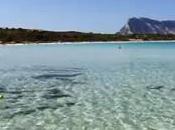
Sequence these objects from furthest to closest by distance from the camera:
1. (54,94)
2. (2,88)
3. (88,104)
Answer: (2,88)
(54,94)
(88,104)

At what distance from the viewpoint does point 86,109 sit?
1773cm

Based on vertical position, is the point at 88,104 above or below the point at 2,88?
above

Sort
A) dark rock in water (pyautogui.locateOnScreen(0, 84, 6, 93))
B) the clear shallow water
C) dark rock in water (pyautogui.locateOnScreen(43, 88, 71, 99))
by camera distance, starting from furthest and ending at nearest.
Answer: dark rock in water (pyautogui.locateOnScreen(0, 84, 6, 93)) < dark rock in water (pyautogui.locateOnScreen(43, 88, 71, 99)) < the clear shallow water

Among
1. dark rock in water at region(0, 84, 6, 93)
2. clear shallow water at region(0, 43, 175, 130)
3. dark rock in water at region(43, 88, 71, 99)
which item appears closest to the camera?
clear shallow water at region(0, 43, 175, 130)

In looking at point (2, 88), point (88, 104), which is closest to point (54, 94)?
point (88, 104)

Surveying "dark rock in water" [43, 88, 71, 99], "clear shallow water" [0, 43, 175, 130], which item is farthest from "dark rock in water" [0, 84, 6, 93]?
"dark rock in water" [43, 88, 71, 99]

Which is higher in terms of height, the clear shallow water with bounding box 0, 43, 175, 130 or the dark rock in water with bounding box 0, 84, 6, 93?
the clear shallow water with bounding box 0, 43, 175, 130

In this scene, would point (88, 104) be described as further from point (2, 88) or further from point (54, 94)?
point (2, 88)

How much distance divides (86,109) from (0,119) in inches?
154

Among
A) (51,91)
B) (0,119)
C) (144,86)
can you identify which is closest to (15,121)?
(0,119)

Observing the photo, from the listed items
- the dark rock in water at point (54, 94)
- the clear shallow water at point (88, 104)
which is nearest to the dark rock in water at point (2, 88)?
the clear shallow water at point (88, 104)

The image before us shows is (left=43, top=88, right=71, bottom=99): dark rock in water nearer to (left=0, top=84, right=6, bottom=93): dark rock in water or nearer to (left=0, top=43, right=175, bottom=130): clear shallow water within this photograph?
(left=0, top=43, right=175, bottom=130): clear shallow water

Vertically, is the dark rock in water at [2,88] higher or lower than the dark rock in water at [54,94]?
lower

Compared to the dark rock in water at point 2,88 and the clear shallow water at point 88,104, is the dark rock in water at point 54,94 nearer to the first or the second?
the clear shallow water at point 88,104
